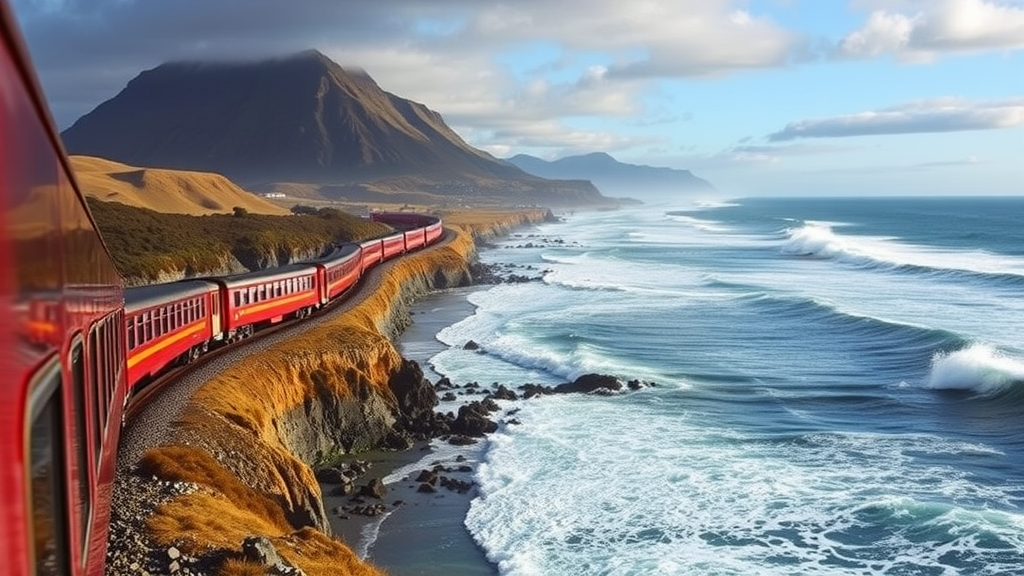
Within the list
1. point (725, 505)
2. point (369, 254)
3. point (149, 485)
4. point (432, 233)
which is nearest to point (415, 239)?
point (432, 233)

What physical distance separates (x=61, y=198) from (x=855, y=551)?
19398 millimetres

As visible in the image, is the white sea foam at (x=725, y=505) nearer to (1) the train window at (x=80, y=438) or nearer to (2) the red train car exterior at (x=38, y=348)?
(1) the train window at (x=80, y=438)

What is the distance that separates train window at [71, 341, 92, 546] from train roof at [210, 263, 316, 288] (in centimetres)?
2497

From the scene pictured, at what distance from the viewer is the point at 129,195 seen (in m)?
90.2

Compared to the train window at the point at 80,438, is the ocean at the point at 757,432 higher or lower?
lower

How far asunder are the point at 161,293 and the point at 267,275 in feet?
34.0

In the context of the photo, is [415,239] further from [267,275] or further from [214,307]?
[214,307]

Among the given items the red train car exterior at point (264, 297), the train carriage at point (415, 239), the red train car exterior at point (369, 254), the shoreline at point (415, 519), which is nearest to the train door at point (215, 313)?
the red train car exterior at point (264, 297)

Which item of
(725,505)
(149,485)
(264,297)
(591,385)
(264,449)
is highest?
(264,297)

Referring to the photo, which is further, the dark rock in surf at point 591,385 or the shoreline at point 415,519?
the dark rock in surf at point 591,385

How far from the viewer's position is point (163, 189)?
323 ft

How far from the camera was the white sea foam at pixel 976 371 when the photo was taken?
110 ft

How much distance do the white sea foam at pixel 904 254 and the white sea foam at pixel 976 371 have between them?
125 ft

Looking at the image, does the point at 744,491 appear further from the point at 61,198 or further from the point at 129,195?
the point at 129,195
